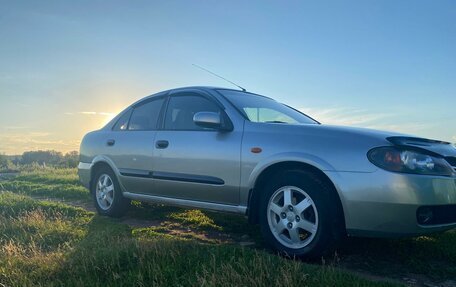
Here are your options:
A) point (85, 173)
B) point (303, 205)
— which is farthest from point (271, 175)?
point (85, 173)

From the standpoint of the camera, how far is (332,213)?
12.4 feet

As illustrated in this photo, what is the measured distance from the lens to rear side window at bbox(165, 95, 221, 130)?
17.1 feet

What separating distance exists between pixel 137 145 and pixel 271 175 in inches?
90.2

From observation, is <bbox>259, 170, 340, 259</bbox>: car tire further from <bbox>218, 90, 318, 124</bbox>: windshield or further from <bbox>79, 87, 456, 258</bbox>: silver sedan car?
<bbox>218, 90, 318, 124</bbox>: windshield

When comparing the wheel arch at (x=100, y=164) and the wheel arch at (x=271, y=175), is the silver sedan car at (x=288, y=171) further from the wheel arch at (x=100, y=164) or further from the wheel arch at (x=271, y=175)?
the wheel arch at (x=100, y=164)

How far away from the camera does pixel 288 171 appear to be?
4062 mm

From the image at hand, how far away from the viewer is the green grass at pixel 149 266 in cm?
315

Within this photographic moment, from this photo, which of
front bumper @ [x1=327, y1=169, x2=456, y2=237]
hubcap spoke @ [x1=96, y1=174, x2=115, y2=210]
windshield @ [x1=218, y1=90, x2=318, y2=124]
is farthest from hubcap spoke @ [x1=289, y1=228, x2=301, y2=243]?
hubcap spoke @ [x1=96, y1=174, x2=115, y2=210]

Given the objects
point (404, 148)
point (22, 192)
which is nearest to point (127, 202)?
point (404, 148)

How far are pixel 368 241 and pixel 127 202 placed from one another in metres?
3.45

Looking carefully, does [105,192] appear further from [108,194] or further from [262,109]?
[262,109]

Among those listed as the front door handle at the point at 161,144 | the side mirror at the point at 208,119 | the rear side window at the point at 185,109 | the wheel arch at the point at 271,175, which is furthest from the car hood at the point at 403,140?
the front door handle at the point at 161,144

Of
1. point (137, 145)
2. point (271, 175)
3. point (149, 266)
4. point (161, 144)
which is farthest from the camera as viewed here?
point (137, 145)

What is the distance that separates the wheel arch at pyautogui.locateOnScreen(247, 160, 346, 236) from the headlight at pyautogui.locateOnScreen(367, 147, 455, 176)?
0.47m
